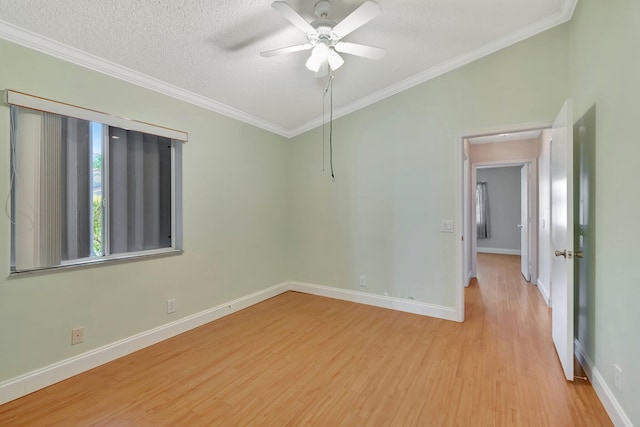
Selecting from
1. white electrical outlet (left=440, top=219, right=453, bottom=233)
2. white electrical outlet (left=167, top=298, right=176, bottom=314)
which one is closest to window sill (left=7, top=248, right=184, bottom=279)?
white electrical outlet (left=167, top=298, right=176, bottom=314)

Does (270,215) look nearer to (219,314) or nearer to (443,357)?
(219,314)

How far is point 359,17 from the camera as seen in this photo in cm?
174

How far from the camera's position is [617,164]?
5.25 ft

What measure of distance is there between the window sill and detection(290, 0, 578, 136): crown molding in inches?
A: 99.2

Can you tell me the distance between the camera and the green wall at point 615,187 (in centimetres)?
141

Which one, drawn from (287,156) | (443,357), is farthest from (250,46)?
(443,357)

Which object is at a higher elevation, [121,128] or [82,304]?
[121,128]

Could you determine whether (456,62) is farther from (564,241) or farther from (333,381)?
(333,381)

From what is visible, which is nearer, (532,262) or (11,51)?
(11,51)

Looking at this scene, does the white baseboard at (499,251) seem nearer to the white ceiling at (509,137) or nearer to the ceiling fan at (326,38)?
the white ceiling at (509,137)

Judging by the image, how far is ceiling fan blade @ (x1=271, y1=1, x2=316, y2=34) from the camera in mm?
1573

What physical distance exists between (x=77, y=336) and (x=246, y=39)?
2.66m

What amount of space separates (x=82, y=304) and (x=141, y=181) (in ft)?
3.68

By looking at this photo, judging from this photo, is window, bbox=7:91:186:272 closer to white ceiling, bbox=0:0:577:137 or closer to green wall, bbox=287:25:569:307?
white ceiling, bbox=0:0:577:137
